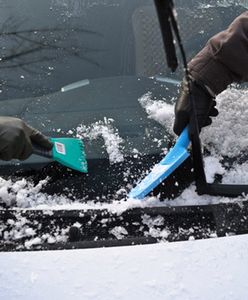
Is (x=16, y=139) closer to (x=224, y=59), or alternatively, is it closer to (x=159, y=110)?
(x=159, y=110)

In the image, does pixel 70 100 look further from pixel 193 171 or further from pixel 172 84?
pixel 193 171

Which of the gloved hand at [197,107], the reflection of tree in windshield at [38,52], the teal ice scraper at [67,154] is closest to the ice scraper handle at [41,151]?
the teal ice scraper at [67,154]

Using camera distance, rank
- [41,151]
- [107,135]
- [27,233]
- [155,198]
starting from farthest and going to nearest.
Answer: [107,135], [41,151], [155,198], [27,233]

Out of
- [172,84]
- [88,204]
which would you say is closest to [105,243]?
[88,204]

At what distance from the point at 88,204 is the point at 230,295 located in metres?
0.59

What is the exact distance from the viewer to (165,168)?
5.48 ft

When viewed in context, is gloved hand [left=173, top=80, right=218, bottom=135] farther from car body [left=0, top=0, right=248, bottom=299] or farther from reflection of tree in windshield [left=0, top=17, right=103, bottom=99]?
reflection of tree in windshield [left=0, top=17, right=103, bottom=99]

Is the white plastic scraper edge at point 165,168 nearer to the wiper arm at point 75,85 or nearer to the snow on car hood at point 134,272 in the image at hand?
the snow on car hood at point 134,272

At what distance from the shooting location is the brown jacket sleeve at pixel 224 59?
6.00ft

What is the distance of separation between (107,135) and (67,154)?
0.78 feet

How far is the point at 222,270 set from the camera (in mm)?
1612

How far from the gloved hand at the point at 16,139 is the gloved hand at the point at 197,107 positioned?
517mm

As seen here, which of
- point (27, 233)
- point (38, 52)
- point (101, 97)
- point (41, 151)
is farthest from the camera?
point (38, 52)

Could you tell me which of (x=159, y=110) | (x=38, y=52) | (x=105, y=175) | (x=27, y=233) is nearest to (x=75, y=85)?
(x=38, y=52)
